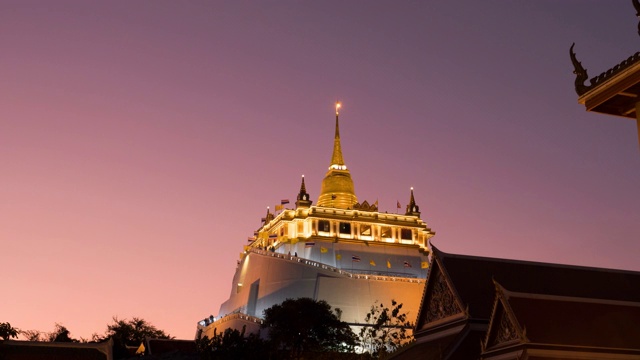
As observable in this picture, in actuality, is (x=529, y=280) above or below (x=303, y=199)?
below

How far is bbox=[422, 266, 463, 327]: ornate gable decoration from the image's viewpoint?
22.7 m

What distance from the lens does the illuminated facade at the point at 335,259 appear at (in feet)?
236

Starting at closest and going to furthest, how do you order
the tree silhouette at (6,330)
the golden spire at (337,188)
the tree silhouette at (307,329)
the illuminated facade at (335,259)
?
the tree silhouette at (6,330) < the tree silhouette at (307,329) < the illuminated facade at (335,259) < the golden spire at (337,188)

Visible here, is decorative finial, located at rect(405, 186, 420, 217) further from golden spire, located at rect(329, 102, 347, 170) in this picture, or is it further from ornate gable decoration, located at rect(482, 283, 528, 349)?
ornate gable decoration, located at rect(482, 283, 528, 349)

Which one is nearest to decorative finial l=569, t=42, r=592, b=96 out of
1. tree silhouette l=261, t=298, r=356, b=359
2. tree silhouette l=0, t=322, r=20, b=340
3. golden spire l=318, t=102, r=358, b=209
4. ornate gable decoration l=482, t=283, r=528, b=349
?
ornate gable decoration l=482, t=283, r=528, b=349

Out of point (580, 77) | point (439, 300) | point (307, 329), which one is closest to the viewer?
point (580, 77)

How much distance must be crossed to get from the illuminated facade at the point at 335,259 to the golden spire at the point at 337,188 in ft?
0.38

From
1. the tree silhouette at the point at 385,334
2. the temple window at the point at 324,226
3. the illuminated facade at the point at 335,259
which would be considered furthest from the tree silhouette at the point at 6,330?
the temple window at the point at 324,226

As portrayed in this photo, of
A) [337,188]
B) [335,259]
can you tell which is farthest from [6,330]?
[337,188]

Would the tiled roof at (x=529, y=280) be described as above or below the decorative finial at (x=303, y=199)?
below

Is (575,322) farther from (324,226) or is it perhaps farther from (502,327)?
(324,226)

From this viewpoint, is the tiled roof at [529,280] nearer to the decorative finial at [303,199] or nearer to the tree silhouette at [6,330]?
the tree silhouette at [6,330]

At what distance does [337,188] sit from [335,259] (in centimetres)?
1141

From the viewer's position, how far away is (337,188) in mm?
86688
